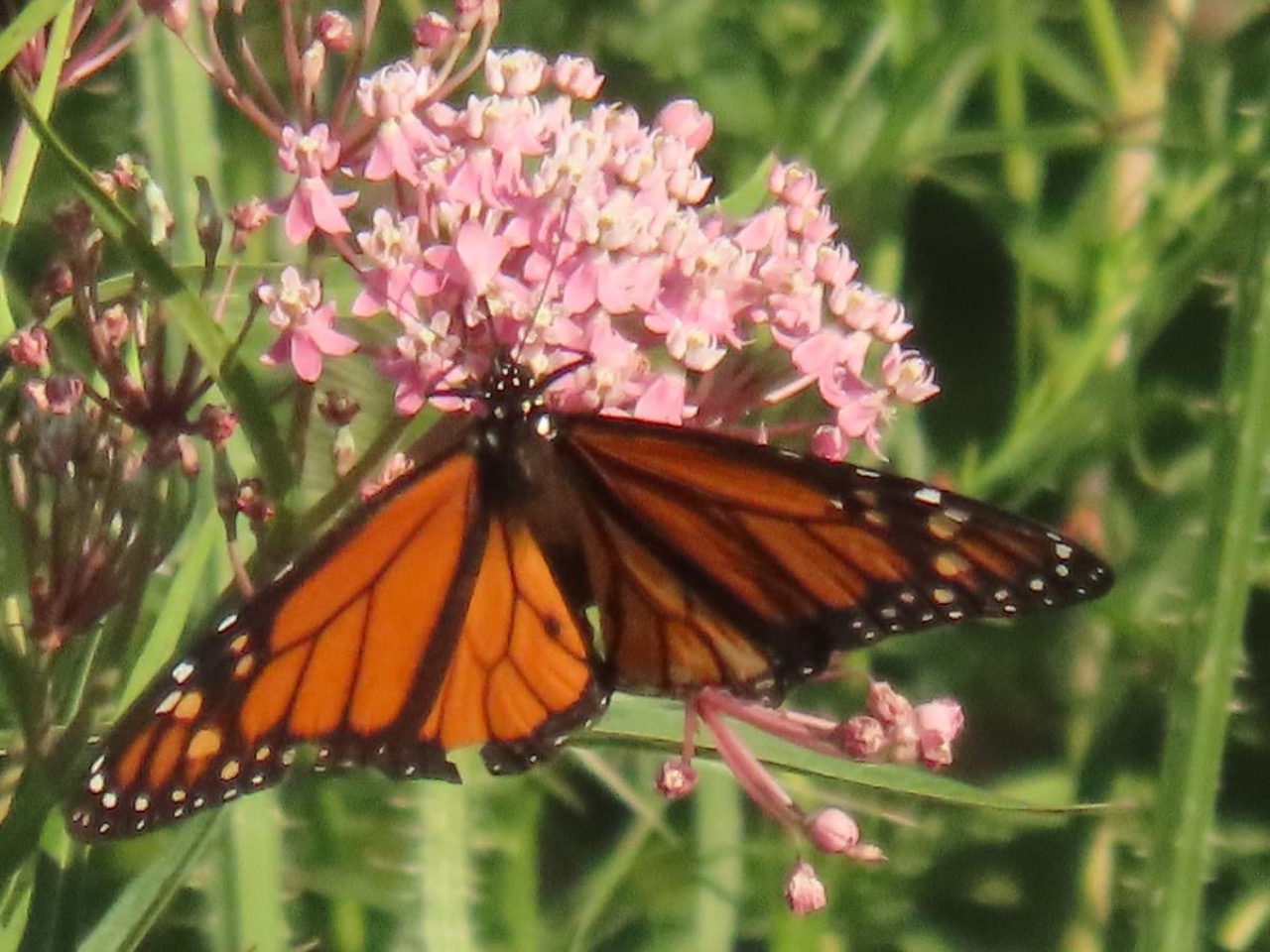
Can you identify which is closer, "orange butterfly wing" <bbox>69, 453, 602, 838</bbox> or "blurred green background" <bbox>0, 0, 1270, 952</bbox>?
"orange butterfly wing" <bbox>69, 453, 602, 838</bbox>

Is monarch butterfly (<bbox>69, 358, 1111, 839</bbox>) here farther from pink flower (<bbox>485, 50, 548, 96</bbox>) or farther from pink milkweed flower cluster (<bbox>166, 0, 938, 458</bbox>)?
pink flower (<bbox>485, 50, 548, 96</bbox>)

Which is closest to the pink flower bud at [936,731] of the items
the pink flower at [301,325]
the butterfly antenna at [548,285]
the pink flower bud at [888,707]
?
the pink flower bud at [888,707]

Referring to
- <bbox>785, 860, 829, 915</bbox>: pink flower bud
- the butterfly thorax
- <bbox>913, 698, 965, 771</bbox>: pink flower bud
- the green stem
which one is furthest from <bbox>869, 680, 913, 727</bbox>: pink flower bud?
the green stem

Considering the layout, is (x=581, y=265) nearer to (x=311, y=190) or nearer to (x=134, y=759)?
(x=311, y=190)

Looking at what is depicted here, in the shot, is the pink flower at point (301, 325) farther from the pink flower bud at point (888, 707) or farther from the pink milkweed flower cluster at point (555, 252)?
the pink flower bud at point (888, 707)

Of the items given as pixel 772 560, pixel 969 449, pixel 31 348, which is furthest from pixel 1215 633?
pixel 31 348
